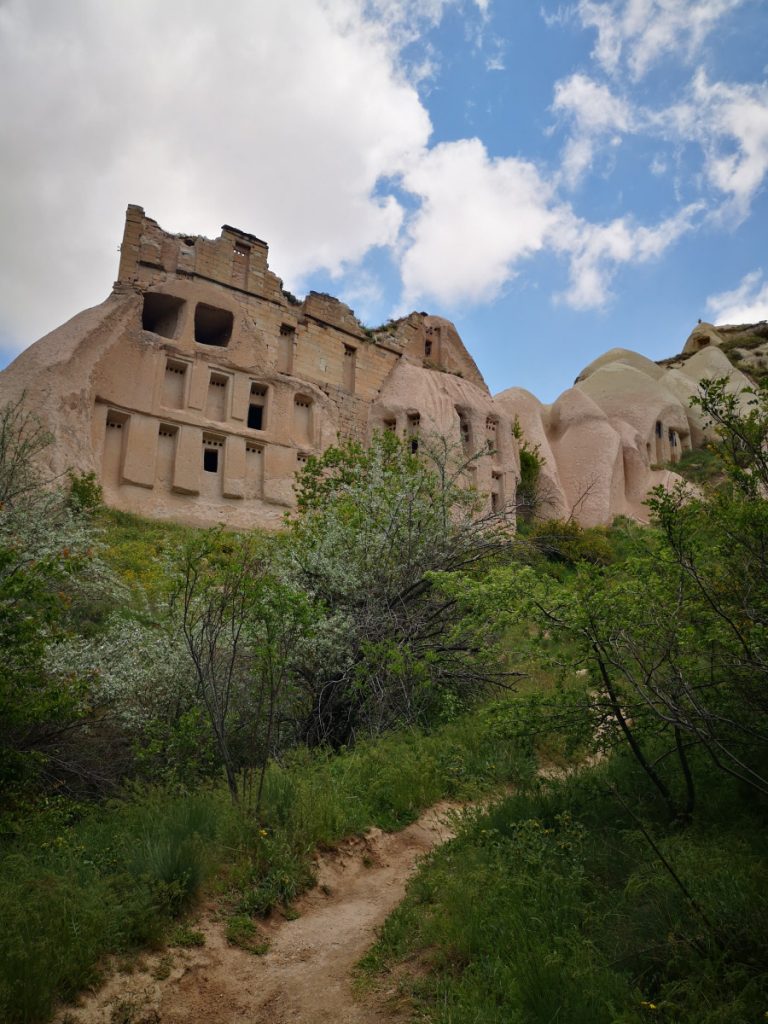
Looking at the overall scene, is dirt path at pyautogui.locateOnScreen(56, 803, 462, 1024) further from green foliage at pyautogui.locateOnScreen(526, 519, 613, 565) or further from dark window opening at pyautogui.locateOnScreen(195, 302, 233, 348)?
dark window opening at pyautogui.locateOnScreen(195, 302, 233, 348)

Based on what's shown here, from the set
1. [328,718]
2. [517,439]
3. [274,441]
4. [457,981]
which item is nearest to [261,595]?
[328,718]

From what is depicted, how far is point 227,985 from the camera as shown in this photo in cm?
417

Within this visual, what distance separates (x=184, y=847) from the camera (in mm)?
4840

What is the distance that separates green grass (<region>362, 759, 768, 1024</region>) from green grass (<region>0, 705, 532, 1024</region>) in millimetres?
876

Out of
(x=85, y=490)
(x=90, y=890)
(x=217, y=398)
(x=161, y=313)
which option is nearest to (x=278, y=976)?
(x=90, y=890)

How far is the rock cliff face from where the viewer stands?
19781 millimetres

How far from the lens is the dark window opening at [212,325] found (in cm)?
2339

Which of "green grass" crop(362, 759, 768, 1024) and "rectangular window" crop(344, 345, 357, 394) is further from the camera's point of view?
"rectangular window" crop(344, 345, 357, 394)

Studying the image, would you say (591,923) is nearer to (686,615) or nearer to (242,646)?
(686,615)

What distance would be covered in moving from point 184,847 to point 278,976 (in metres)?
1.04

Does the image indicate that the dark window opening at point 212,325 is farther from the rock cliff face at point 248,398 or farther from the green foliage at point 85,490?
the green foliage at point 85,490

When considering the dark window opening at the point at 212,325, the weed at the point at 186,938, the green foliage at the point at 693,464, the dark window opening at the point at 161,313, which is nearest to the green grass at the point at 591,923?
the weed at the point at 186,938

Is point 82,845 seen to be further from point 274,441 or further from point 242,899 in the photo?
point 274,441

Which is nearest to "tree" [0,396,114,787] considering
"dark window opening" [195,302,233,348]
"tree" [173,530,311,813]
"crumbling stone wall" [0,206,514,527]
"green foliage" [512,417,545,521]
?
"tree" [173,530,311,813]
